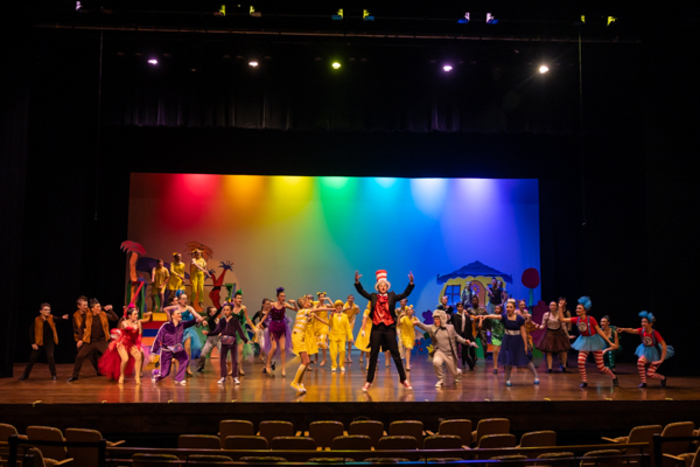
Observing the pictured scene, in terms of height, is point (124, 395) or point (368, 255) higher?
point (368, 255)

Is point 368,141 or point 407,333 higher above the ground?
point 368,141

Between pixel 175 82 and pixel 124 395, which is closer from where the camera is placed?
pixel 124 395

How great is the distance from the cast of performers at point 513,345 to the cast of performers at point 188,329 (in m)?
4.88

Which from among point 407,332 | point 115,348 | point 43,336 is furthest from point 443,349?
point 43,336

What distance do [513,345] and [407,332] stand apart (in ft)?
6.71

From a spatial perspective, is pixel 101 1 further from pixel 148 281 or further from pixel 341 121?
pixel 148 281

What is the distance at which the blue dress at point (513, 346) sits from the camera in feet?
27.7

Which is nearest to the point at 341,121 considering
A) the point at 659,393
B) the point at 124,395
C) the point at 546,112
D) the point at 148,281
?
the point at 546,112

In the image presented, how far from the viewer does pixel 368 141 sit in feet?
42.6

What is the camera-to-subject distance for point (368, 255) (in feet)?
→ 43.1

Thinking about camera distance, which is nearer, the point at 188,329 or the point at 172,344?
the point at 172,344

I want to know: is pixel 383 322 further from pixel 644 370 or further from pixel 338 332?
pixel 644 370

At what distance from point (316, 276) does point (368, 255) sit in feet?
4.44

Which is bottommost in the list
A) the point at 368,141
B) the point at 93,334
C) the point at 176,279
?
the point at 93,334
